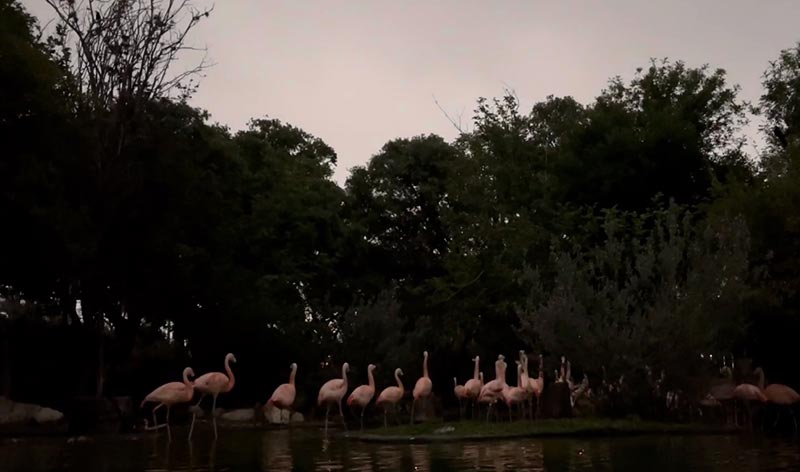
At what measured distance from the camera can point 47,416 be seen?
31781 millimetres

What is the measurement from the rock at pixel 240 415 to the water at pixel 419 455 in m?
12.0

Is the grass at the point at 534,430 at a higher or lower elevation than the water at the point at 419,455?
higher

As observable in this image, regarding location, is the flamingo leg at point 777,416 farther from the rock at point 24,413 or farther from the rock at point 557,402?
the rock at point 24,413

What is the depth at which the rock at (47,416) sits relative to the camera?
31.6 m

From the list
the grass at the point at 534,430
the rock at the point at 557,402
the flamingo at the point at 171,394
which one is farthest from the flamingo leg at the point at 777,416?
the flamingo at the point at 171,394

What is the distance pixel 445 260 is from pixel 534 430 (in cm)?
1918

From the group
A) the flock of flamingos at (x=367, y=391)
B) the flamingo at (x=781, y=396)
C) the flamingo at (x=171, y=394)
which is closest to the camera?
the flamingo at (x=781, y=396)

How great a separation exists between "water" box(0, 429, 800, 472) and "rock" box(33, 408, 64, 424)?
7869 mm

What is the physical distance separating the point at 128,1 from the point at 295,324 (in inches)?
542

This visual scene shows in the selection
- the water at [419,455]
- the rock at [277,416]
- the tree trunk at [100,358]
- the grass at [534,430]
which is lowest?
the water at [419,455]

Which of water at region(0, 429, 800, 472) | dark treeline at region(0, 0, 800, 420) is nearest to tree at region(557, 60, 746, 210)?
dark treeline at region(0, 0, 800, 420)

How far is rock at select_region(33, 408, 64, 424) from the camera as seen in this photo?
31.6m

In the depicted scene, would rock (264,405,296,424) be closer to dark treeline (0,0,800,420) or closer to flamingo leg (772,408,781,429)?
dark treeline (0,0,800,420)

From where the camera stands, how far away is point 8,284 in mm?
34125
